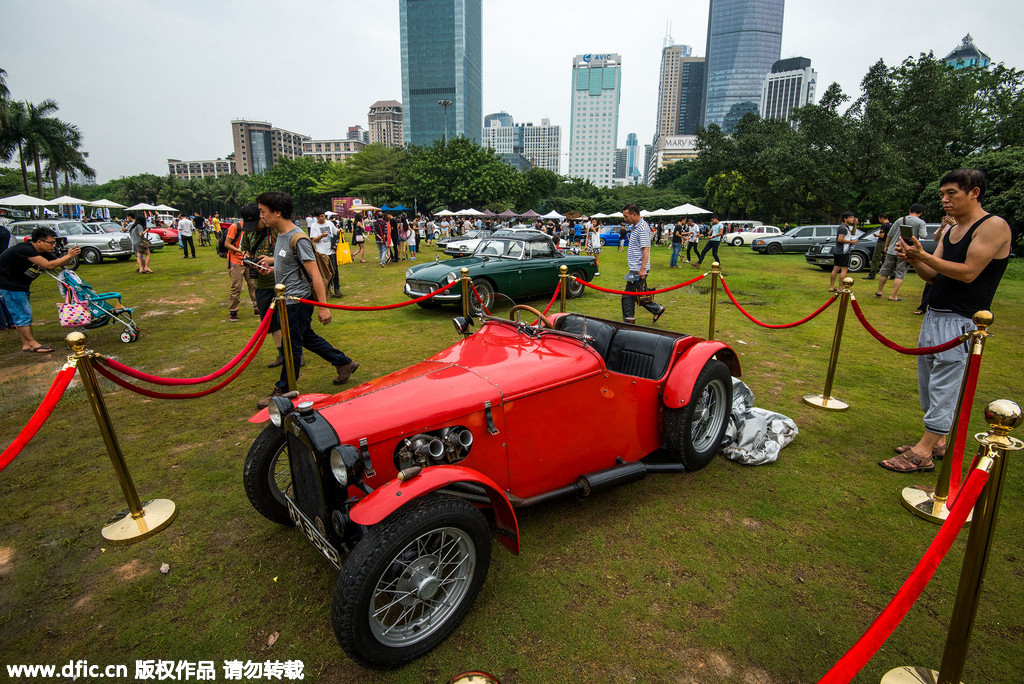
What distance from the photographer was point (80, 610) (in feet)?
8.32

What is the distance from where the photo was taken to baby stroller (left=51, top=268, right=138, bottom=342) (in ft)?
23.4

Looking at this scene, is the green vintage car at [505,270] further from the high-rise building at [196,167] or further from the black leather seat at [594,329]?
the high-rise building at [196,167]

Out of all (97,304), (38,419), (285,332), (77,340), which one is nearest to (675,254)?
(285,332)

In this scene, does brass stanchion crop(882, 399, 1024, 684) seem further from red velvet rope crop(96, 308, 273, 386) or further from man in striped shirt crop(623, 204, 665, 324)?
man in striped shirt crop(623, 204, 665, 324)

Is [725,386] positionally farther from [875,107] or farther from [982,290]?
[875,107]

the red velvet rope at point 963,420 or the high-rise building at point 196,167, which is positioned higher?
the high-rise building at point 196,167

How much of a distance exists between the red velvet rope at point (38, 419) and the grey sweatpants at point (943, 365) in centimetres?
563

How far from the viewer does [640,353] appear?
381 centimetres

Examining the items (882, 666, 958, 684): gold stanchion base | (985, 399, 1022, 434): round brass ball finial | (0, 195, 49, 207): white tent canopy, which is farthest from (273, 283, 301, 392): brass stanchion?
(0, 195, 49, 207): white tent canopy

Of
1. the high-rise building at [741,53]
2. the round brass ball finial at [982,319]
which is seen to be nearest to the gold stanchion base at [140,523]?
the round brass ball finial at [982,319]

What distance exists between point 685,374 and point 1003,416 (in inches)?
73.4

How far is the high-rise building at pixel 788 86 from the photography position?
14175 centimetres

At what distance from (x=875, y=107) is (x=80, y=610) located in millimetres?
34244

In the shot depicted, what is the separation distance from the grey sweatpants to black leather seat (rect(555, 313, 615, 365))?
227 centimetres
